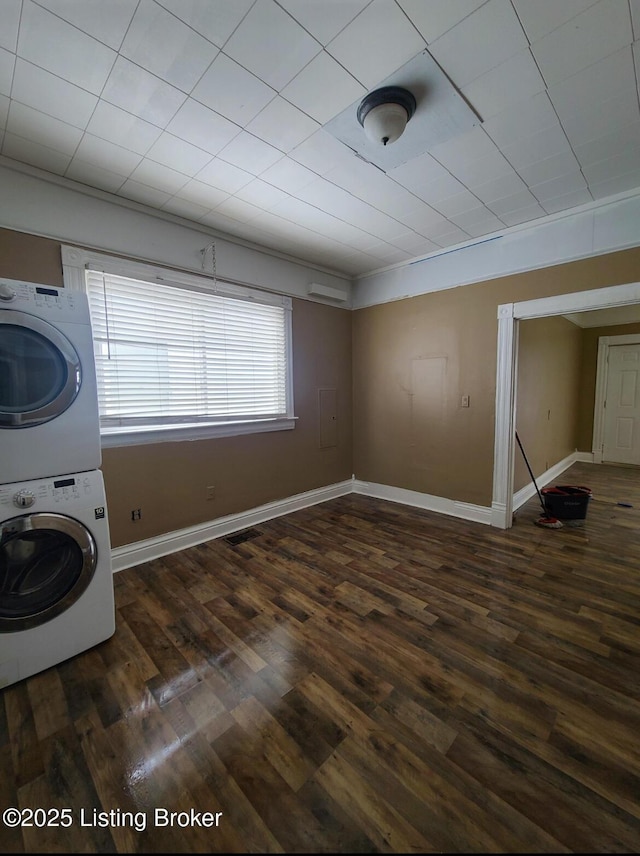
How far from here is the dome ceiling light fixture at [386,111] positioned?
1.64 metres

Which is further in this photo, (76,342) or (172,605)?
(172,605)

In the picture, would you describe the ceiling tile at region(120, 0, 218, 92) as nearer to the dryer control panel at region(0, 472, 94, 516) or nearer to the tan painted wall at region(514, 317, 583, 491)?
the dryer control panel at region(0, 472, 94, 516)

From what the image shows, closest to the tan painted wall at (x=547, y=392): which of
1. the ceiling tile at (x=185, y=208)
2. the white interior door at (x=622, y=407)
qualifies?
the white interior door at (x=622, y=407)

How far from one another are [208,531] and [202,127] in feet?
9.76

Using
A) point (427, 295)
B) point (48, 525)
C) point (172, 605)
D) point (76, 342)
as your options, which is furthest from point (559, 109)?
point (172, 605)

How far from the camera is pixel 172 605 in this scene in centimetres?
220

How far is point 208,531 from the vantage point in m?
3.18

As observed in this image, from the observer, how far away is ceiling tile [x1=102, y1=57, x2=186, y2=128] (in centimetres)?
154

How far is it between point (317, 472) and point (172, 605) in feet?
7.54

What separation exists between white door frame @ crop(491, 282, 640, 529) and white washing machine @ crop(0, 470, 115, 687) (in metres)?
3.30

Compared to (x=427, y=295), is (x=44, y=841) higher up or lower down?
lower down

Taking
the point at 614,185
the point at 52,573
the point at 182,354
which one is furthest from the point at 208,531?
the point at 614,185

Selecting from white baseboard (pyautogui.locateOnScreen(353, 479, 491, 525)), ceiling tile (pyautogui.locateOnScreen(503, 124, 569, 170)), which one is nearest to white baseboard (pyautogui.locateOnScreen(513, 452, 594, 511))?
white baseboard (pyautogui.locateOnScreen(353, 479, 491, 525))

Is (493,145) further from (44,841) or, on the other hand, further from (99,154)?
(44,841)
